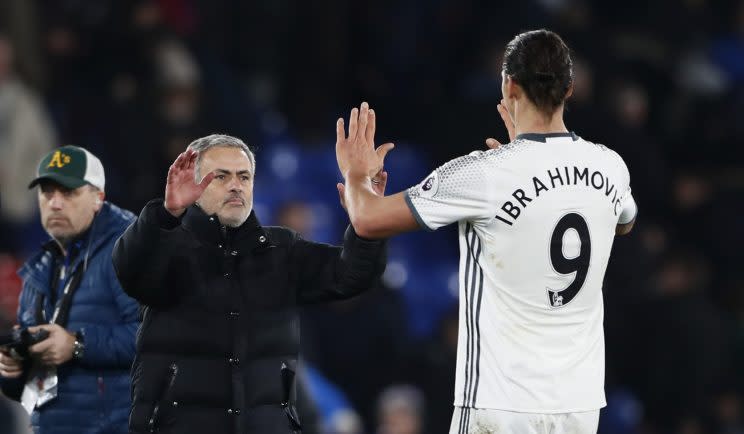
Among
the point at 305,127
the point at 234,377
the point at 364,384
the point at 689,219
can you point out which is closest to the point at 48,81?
the point at 305,127

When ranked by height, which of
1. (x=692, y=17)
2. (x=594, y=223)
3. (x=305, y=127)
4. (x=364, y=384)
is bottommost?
(x=364, y=384)

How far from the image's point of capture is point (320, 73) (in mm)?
11320

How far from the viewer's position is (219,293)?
16.9ft

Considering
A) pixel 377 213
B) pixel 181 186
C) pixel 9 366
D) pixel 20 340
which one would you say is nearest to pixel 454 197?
pixel 377 213

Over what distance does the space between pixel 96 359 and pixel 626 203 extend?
6.87ft

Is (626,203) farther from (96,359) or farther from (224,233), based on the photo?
(96,359)

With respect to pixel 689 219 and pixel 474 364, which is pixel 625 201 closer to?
pixel 474 364

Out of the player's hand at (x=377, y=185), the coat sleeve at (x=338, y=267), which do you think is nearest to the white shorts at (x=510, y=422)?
the coat sleeve at (x=338, y=267)

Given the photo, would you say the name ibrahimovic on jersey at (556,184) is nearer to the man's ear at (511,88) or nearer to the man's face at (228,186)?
the man's ear at (511,88)

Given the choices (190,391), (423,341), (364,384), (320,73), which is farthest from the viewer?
(320,73)

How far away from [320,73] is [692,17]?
323 cm

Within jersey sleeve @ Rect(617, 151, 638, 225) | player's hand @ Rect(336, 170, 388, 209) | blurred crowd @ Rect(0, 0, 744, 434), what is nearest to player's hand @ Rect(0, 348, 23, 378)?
player's hand @ Rect(336, 170, 388, 209)

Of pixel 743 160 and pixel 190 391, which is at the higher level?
pixel 743 160

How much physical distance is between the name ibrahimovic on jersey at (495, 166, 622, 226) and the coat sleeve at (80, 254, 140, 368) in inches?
67.3
